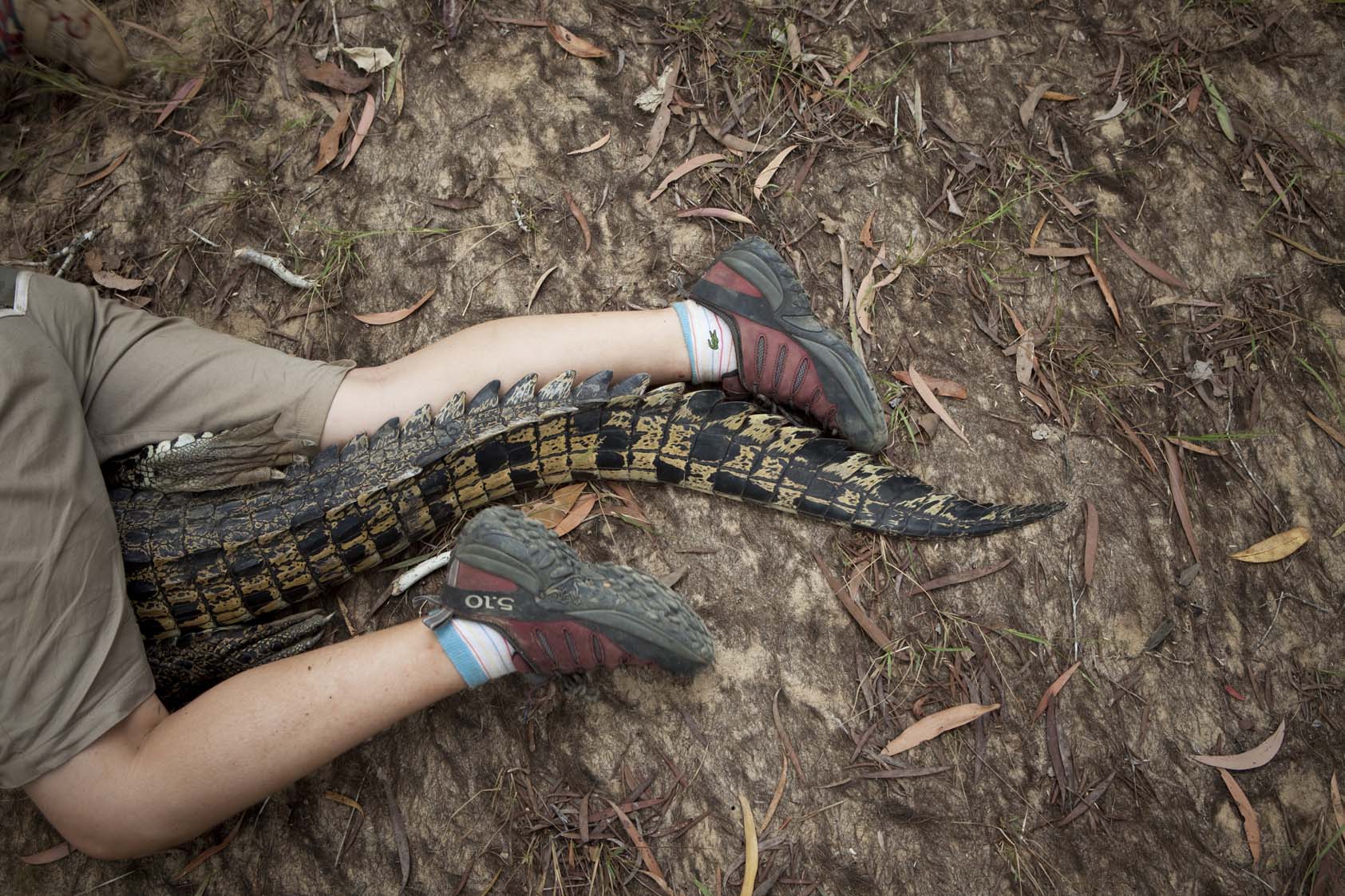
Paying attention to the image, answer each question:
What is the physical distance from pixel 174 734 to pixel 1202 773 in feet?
8.20

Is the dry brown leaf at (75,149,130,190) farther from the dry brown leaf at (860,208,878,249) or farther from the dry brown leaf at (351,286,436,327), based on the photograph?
the dry brown leaf at (860,208,878,249)

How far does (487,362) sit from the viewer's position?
2.04 meters

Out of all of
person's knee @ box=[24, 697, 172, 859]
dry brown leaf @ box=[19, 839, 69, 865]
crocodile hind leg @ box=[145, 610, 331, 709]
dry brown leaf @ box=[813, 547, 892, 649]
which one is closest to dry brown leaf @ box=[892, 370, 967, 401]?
dry brown leaf @ box=[813, 547, 892, 649]

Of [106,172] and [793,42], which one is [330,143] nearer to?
[106,172]

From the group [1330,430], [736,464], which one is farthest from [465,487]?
[1330,430]

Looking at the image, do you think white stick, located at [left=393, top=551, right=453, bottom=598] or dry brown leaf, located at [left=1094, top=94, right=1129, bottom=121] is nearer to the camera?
white stick, located at [left=393, top=551, right=453, bottom=598]

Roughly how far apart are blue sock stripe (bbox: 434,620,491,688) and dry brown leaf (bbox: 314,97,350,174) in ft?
5.36

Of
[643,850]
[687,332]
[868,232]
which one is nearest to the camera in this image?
[643,850]

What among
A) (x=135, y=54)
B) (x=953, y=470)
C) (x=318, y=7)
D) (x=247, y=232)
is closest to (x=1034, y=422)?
(x=953, y=470)

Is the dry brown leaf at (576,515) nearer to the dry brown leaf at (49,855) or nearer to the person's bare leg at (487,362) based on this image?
the person's bare leg at (487,362)

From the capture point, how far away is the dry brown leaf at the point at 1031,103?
2.63m

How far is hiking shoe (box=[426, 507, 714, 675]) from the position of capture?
1.84 meters

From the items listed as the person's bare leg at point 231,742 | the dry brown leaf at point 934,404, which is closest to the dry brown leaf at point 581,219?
the dry brown leaf at point 934,404

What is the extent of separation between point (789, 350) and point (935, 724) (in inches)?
41.0
